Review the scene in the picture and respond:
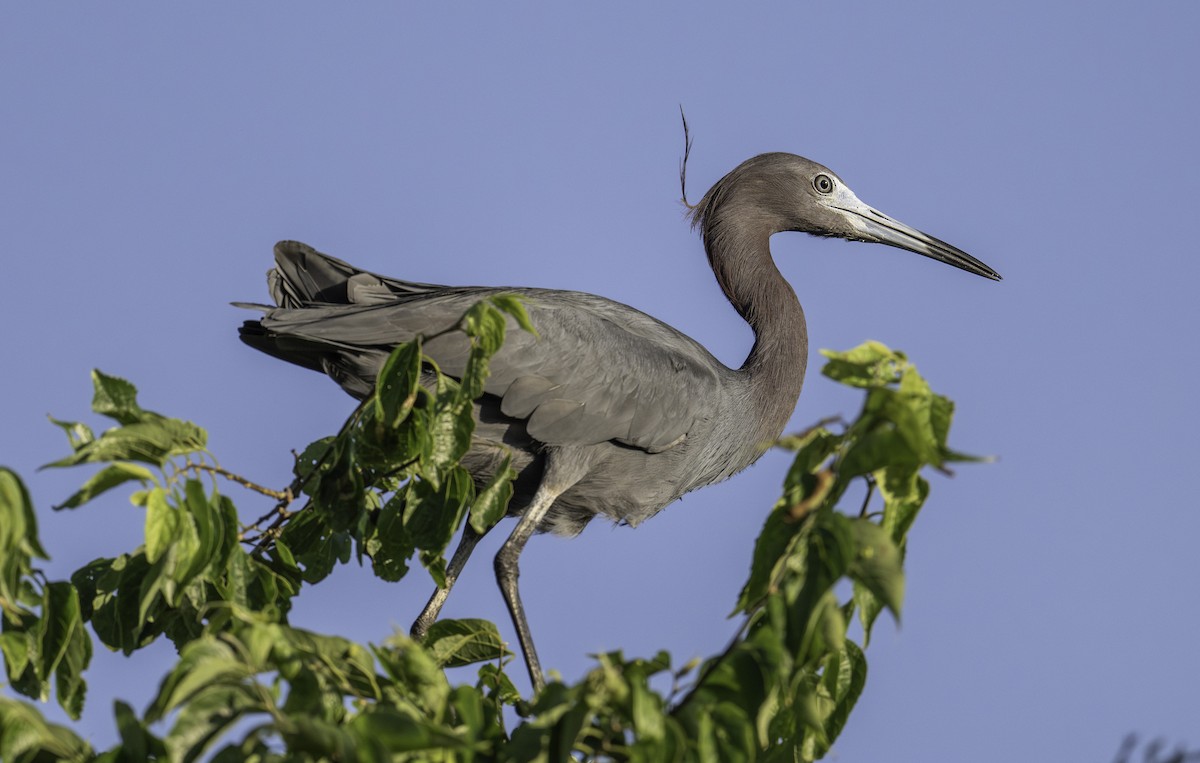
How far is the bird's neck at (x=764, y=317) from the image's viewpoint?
7.45m

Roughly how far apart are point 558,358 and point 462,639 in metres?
2.20

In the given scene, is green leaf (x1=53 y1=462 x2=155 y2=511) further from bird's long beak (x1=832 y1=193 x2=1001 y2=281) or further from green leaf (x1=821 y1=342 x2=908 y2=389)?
bird's long beak (x1=832 y1=193 x2=1001 y2=281)

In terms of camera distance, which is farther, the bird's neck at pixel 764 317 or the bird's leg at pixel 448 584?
the bird's neck at pixel 764 317

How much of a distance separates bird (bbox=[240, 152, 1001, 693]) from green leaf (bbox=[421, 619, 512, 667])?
1571mm

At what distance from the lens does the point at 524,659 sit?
6441 mm

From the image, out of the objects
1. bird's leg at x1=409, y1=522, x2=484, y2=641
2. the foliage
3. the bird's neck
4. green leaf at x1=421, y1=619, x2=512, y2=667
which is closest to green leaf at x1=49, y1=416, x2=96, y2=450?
the foliage

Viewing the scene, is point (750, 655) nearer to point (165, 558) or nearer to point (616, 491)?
point (165, 558)

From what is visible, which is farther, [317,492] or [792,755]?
[317,492]

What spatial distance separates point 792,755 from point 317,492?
1.59 metres

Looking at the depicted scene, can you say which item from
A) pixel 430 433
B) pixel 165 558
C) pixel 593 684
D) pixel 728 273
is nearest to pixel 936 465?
pixel 593 684

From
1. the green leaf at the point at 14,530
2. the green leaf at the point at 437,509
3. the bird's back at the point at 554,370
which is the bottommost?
the green leaf at the point at 14,530

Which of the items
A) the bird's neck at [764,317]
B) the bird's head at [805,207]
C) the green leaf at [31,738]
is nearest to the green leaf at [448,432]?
the green leaf at [31,738]

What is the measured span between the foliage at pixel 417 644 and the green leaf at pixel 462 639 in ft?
1.19

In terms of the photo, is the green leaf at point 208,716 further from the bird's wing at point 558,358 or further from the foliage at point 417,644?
the bird's wing at point 558,358
